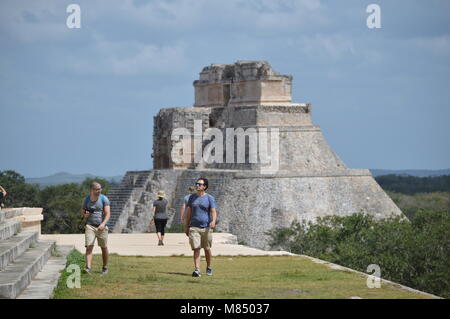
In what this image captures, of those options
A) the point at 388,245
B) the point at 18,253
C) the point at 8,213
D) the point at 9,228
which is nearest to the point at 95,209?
the point at 18,253

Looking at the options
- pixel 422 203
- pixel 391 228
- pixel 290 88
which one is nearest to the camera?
pixel 391 228

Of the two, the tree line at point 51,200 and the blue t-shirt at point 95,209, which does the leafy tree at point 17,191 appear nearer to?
the tree line at point 51,200

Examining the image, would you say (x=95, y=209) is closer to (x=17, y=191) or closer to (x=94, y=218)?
(x=94, y=218)

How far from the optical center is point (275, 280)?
48.7 feet

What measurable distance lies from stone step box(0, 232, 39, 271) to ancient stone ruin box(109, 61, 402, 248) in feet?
65.3

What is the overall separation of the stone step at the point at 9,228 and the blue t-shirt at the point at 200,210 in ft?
9.56

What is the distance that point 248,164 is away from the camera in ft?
129

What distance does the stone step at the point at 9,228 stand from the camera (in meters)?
15.3

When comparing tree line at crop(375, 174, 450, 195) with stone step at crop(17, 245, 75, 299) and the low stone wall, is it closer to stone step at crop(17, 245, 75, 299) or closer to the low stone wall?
the low stone wall

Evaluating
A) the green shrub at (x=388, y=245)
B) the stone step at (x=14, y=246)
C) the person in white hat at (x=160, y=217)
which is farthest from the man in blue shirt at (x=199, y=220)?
the green shrub at (x=388, y=245)

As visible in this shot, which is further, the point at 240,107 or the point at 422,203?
the point at 422,203

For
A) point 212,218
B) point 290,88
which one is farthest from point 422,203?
point 212,218
